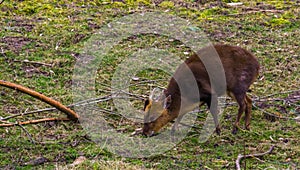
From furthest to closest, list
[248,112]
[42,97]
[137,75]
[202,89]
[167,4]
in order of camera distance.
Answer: [167,4], [137,75], [248,112], [202,89], [42,97]

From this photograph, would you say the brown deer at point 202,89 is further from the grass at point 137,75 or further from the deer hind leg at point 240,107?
the grass at point 137,75

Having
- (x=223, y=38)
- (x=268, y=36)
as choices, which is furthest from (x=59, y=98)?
(x=268, y=36)

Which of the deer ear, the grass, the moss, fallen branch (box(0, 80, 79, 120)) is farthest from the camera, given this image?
the moss

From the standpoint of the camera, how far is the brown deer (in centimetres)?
559

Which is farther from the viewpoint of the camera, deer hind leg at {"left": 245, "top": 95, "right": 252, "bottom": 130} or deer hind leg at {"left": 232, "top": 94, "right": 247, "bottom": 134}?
deer hind leg at {"left": 245, "top": 95, "right": 252, "bottom": 130}

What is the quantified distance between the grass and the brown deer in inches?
11.0

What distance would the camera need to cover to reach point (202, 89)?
5586 mm

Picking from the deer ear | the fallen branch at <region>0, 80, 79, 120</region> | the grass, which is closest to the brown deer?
the deer ear

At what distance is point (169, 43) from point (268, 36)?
1541 millimetres

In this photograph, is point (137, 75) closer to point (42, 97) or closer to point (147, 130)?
point (147, 130)

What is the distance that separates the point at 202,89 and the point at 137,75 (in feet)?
5.71

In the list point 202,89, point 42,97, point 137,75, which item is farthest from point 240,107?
point 42,97

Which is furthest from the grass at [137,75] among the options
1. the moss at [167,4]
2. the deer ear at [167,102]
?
the deer ear at [167,102]

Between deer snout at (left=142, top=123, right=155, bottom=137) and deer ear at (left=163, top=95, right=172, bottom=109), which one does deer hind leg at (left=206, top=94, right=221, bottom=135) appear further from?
deer snout at (left=142, top=123, right=155, bottom=137)
